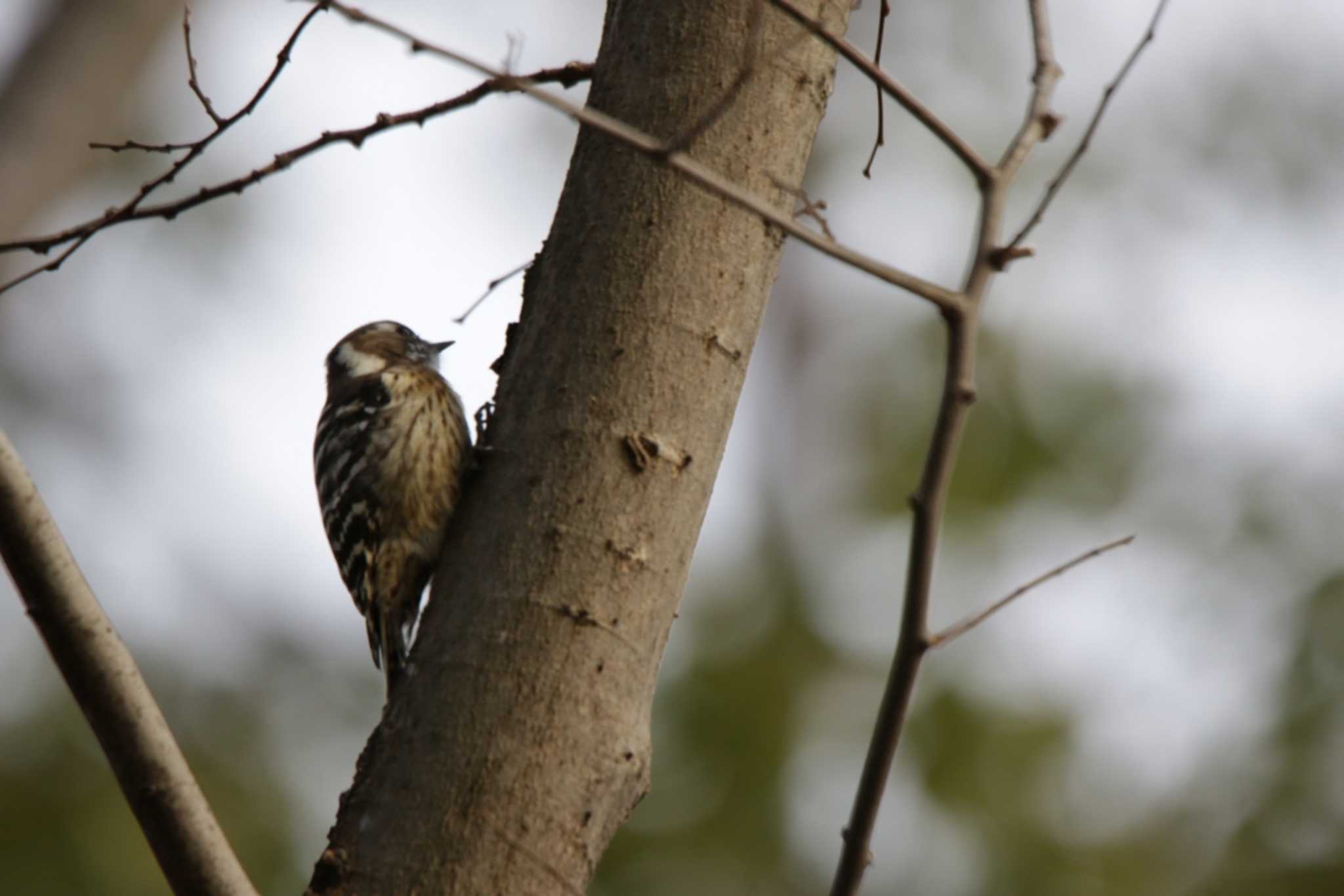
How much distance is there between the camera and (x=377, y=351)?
6.36 metres

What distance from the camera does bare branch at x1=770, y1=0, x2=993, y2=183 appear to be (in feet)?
6.70

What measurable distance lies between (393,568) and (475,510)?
76.9 inches

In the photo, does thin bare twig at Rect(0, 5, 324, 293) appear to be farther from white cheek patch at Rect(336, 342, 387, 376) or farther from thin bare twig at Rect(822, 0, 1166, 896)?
white cheek patch at Rect(336, 342, 387, 376)

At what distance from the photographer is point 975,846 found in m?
10.6

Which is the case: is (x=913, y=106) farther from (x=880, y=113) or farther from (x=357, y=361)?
(x=357, y=361)

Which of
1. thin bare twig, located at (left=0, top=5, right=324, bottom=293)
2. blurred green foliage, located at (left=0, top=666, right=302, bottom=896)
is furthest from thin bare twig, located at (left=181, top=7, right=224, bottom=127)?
blurred green foliage, located at (left=0, top=666, right=302, bottom=896)

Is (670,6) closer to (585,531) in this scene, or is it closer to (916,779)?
(585,531)

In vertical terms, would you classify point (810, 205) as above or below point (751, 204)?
above

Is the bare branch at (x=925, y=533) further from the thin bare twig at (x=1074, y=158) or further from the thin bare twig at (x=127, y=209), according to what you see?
the thin bare twig at (x=127, y=209)

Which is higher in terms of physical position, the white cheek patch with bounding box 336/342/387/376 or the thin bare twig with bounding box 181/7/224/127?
the white cheek patch with bounding box 336/342/387/376

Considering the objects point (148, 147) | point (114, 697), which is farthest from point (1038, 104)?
point (148, 147)

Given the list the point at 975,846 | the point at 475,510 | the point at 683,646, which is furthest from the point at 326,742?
the point at 475,510

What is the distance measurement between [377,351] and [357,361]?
0.41 ft

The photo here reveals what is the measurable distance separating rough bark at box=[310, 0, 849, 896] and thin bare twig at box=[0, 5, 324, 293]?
2.54 feet
